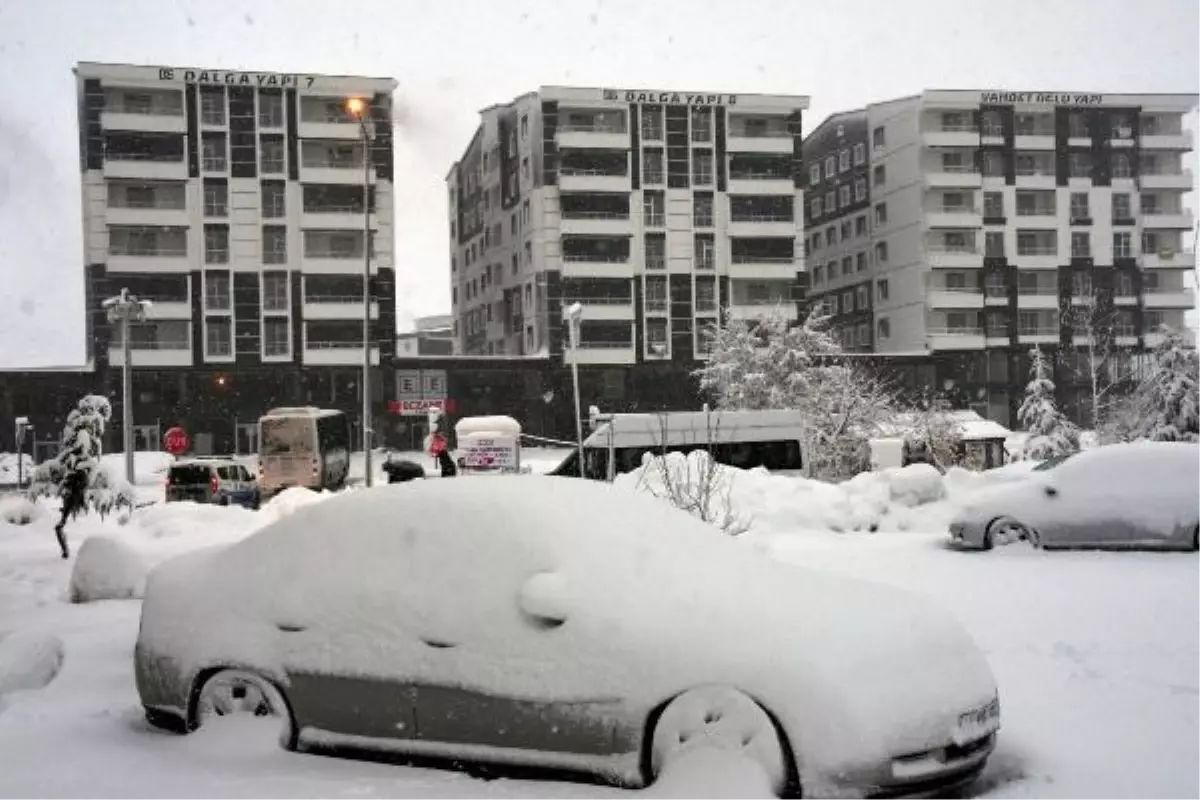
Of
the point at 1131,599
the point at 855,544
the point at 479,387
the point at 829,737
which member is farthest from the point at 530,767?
the point at 479,387

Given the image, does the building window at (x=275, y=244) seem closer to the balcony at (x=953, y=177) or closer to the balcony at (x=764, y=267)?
the balcony at (x=764, y=267)

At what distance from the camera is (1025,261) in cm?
6519

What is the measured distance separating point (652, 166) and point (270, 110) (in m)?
21.5

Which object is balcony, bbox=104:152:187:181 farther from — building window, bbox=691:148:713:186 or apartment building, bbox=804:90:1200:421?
apartment building, bbox=804:90:1200:421

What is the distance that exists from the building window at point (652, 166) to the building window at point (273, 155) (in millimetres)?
20291

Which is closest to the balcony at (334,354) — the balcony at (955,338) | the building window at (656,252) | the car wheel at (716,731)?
the building window at (656,252)

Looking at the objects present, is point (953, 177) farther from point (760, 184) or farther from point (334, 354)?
point (334, 354)

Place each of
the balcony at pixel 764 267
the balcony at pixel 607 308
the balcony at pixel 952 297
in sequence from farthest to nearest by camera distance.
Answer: the balcony at pixel 952 297 → the balcony at pixel 764 267 → the balcony at pixel 607 308

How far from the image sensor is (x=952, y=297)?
208 ft

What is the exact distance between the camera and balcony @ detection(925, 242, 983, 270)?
6359cm

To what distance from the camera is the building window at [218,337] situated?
53.6 metres

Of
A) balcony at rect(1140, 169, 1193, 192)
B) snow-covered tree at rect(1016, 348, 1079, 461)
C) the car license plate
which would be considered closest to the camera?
the car license plate

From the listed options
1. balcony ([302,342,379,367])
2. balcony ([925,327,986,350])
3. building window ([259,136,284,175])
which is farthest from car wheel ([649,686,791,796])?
balcony ([925,327,986,350])

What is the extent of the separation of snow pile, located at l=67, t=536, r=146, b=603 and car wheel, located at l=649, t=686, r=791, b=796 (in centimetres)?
747
